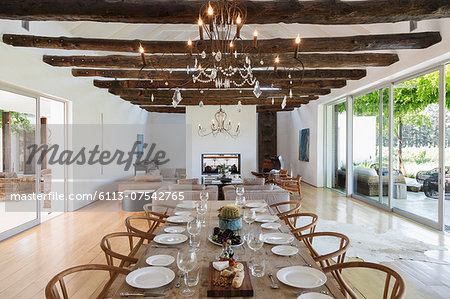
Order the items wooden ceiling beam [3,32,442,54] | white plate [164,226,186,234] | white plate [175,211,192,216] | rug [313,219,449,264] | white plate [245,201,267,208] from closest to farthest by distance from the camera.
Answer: white plate [164,226,186,234], white plate [175,211,192,216], white plate [245,201,267,208], rug [313,219,449,264], wooden ceiling beam [3,32,442,54]

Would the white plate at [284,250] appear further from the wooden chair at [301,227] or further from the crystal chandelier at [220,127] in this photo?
the crystal chandelier at [220,127]

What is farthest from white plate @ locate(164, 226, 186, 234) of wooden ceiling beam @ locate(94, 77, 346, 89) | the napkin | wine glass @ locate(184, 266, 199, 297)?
wooden ceiling beam @ locate(94, 77, 346, 89)

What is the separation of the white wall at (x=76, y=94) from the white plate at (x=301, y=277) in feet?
15.2

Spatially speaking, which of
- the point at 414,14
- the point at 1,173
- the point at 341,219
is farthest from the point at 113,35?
the point at 341,219

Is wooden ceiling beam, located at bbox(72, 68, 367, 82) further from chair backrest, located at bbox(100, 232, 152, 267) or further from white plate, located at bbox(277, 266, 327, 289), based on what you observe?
white plate, located at bbox(277, 266, 327, 289)

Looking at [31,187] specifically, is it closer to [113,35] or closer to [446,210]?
[113,35]

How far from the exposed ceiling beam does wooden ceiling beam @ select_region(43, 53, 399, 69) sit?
1923mm

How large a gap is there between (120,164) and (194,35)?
4722mm

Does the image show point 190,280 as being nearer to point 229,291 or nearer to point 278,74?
point 229,291

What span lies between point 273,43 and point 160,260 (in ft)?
12.3

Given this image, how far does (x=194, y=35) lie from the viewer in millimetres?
7035

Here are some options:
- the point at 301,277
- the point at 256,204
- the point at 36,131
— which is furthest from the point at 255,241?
the point at 36,131

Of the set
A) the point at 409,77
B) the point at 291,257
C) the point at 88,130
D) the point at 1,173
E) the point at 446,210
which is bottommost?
the point at 446,210

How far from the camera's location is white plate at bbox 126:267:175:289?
144cm
